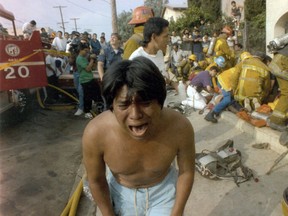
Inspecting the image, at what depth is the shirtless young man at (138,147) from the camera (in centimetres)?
133

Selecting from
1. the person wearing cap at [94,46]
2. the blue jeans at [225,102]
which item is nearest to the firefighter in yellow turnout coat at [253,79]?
the blue jeans at [225,102]

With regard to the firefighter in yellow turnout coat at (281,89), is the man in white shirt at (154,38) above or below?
above

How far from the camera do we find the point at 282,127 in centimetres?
418

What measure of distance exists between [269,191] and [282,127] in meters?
1.35

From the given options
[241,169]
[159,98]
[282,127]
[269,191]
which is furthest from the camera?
[282,127]

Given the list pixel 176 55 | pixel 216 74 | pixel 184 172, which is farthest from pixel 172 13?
pixel 184 172

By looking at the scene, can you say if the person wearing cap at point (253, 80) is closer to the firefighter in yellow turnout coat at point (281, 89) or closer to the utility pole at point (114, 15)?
the firefighter in yellow turnout coat at point (281, 89)

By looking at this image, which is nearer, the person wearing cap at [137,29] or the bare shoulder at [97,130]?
the bare shoulder at [97,130]

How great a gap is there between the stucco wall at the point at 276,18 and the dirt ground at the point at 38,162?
6.66m

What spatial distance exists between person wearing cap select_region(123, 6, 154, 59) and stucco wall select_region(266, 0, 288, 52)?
6712mm

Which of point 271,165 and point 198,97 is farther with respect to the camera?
point 198,97

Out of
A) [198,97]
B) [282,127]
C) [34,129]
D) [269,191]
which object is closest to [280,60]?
[282,127]

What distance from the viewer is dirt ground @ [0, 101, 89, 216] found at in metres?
3.56

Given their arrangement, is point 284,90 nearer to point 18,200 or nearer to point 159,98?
point 159,98
